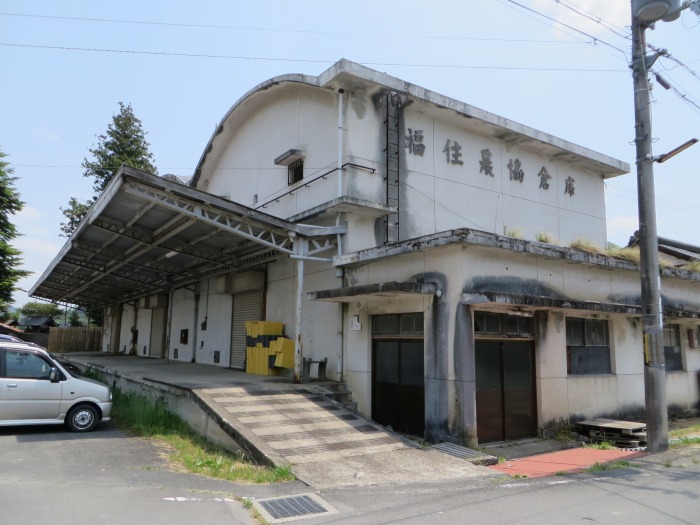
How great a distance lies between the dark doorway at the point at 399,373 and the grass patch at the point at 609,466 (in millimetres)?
3270

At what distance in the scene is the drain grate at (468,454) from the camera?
27.4 feet

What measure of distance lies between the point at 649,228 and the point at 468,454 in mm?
5615

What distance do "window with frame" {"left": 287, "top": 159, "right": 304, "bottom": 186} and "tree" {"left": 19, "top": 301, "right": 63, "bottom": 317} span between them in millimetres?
49791

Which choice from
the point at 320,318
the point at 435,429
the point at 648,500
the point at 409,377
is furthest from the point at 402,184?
the point at 648,500

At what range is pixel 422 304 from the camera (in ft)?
34.0

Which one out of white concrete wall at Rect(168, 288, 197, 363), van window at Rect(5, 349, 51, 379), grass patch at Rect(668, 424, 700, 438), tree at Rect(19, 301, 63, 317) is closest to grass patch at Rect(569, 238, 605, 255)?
grass patch at Rect(668, 424, 700, 438)

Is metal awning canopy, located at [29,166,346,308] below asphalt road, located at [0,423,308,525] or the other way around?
the other way around

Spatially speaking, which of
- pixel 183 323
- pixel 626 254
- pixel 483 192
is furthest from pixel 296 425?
pixel 183 323

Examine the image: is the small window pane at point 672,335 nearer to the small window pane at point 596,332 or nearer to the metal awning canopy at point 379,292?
the small window pane at point 596,332

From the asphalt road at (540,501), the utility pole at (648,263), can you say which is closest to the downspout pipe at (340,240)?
the asphalt road at (540,501)

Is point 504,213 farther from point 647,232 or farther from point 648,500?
point 648,500

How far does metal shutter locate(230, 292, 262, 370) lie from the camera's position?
16812 mm

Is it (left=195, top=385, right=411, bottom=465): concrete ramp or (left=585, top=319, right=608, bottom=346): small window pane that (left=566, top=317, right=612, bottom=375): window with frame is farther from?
(left=195, top=385, right=411, bottom=465): concrete ramp

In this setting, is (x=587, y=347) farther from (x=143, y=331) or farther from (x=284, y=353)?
(x=143, y=331)
